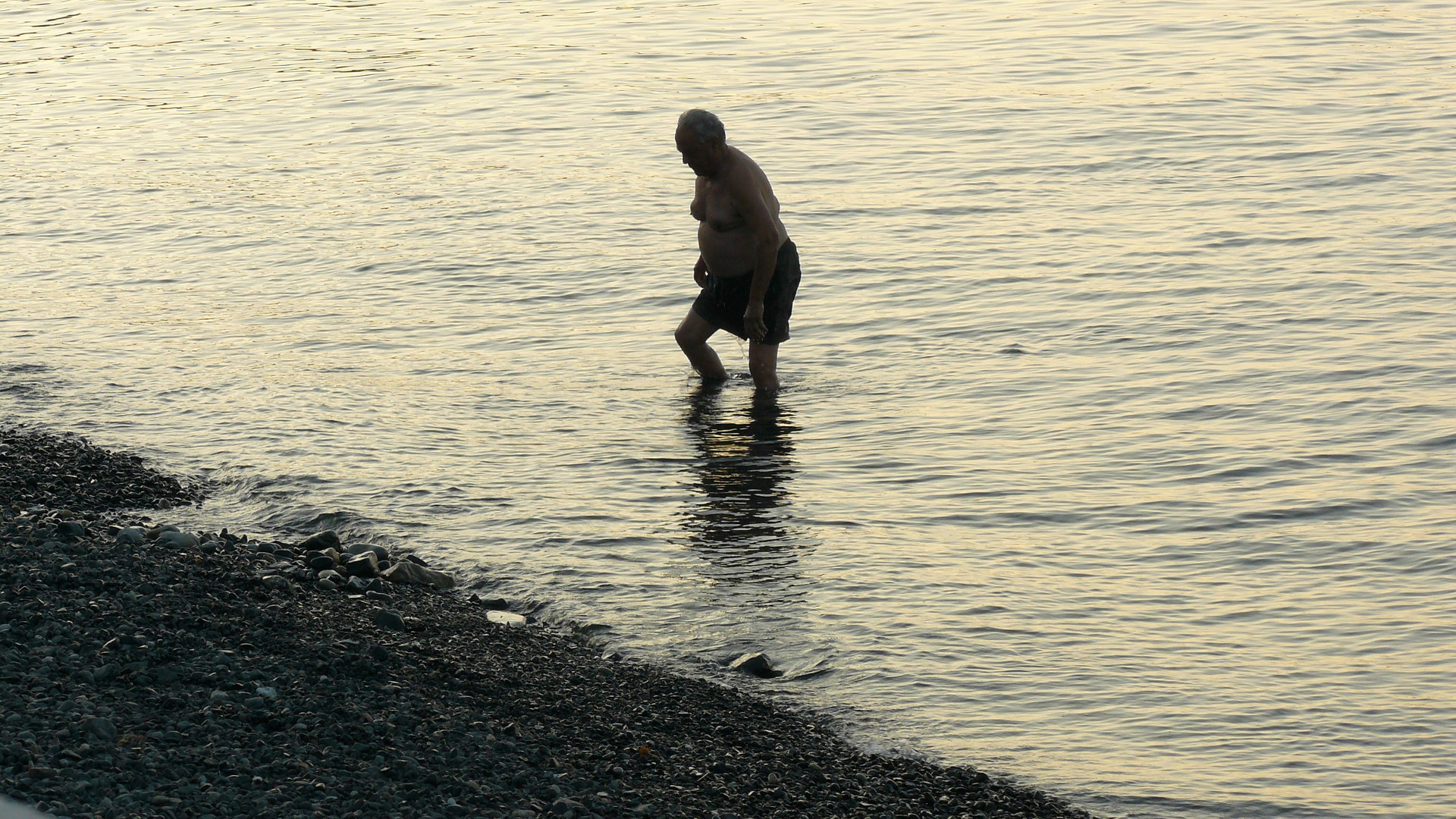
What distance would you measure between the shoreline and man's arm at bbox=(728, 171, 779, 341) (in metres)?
3.13

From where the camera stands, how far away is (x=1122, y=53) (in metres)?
21.7

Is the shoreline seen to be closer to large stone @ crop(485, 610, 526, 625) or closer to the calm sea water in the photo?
large stone @ crop(485, 610, 526, 625)

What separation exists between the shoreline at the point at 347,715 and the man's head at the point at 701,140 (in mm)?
3218

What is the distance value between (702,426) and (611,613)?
107 inches

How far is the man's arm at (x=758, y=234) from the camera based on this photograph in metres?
9.72

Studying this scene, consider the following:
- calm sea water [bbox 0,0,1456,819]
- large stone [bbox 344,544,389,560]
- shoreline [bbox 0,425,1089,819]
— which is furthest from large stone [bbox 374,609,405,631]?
large stone [bbox 344,544,389,560]

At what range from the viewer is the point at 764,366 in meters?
10.5

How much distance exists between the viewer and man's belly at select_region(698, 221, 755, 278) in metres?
9.96

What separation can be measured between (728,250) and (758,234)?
324 millimetres

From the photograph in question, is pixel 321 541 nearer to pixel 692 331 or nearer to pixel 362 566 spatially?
pixel 362 566

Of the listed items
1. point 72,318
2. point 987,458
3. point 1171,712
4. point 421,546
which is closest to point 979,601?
point 1171,712

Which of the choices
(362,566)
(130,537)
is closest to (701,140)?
(362,566)

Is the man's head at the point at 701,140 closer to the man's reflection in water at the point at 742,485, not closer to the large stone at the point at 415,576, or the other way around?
the man's reflection in water at the point at 742,485

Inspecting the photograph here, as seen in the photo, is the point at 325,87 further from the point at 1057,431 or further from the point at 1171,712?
the point at 1171,712
